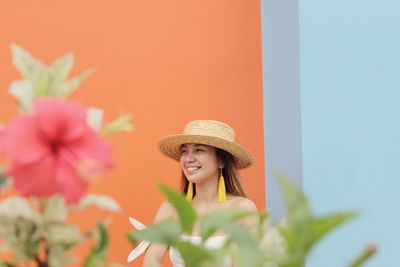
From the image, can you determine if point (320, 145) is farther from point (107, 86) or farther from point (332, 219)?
point (332, 219)

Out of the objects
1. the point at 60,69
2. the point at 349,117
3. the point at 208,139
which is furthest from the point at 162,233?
the point at 208,139

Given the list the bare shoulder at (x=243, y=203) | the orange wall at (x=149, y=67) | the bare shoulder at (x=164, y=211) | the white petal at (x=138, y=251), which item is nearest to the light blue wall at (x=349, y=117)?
the bare shoulder at (x=243, y=203)

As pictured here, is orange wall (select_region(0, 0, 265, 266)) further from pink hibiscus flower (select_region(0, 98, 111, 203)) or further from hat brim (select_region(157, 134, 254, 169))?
pink hibiscus flower (select_region(0, 98, 111, 203))

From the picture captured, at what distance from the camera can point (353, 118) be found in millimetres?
2854

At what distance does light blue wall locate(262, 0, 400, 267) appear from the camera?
9.23 feet

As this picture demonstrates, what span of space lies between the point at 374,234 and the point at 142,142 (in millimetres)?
902

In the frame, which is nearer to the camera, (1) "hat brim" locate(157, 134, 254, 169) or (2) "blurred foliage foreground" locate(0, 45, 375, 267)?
(2) "blurred foliage foreground" locate(0, 45, 375, 267)

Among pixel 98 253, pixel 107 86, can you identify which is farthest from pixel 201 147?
pixel 98 253

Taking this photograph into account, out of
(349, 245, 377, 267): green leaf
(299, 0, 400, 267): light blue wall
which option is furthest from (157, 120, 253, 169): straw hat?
(349, 245, 377, 267): green leaf

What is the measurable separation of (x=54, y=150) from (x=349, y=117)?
2384 millimetres

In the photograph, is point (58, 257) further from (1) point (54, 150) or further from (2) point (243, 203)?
(2) point (243, 203)

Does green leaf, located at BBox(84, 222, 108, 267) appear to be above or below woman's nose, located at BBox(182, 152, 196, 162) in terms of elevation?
below

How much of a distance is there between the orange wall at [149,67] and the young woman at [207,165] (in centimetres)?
8

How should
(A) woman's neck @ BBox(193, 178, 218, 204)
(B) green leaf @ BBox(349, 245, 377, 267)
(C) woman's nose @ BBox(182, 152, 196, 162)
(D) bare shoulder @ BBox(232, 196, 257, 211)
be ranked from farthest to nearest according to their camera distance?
(A) woman's neck @ BBox(193, 178, 218, 204), (C) woman's nose @ BBox(182, 152, 196, 162), (D) bare shoulder @ BBox(232, 196, 257, 211), (B) green leaf @ BBox(349, 245, 377, 267)
